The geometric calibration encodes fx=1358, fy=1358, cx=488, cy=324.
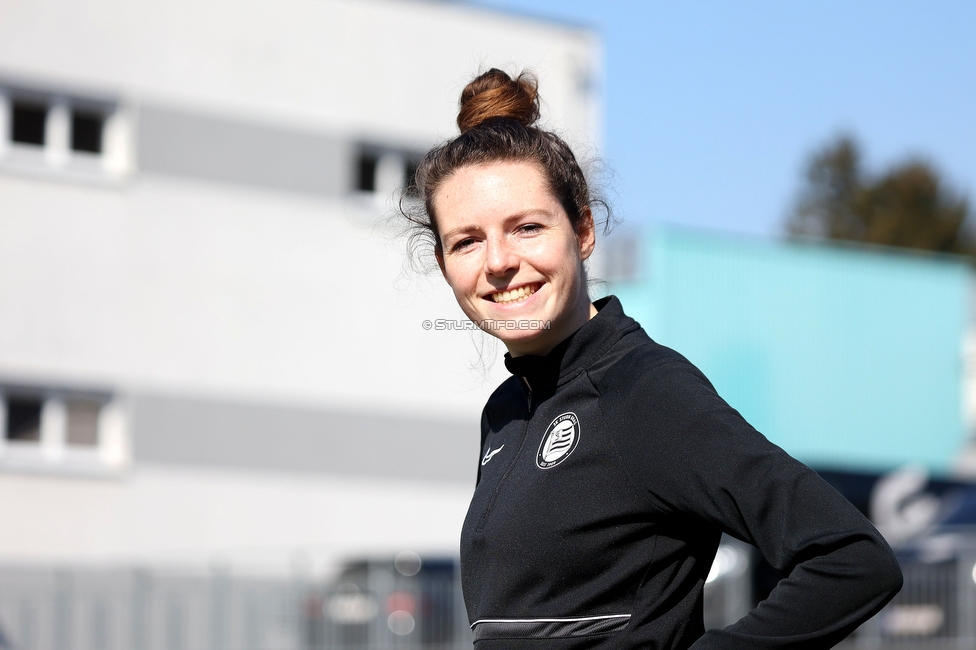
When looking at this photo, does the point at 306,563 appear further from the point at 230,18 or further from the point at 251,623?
the point at 230,18

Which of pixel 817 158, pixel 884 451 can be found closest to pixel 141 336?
pixel 884 451

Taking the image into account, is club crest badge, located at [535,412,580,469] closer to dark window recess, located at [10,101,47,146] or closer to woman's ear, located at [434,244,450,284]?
woman's ear, located at [434,244,450,284]

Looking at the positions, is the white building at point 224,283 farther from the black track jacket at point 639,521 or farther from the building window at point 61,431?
the black track jacket at point 639,521

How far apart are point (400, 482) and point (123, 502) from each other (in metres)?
3.62

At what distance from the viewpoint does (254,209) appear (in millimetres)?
17172

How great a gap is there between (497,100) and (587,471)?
2.83ft

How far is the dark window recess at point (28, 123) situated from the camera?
627 inches

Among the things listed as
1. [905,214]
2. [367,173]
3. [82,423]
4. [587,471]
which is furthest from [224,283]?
[905,214]

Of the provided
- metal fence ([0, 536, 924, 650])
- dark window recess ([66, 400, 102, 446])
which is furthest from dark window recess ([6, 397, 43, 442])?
metal fence ([0, 536, 924, 650])

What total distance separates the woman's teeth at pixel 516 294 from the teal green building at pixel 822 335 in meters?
22.0

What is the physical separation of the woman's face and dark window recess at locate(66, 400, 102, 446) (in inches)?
567

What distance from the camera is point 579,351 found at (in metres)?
2.41

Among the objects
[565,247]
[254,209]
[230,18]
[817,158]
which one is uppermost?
[817,158]

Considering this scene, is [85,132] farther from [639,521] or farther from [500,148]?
[639,521]
